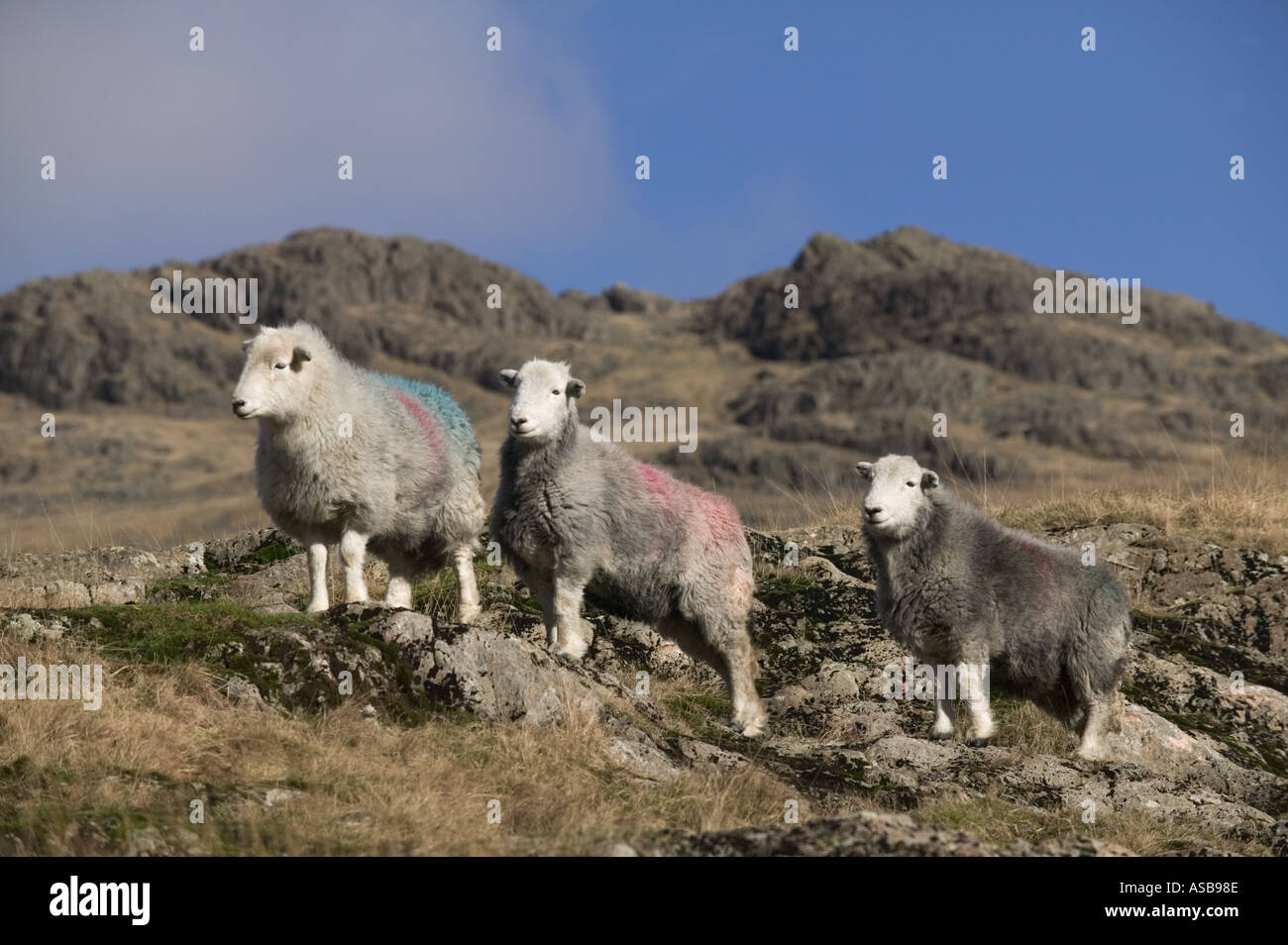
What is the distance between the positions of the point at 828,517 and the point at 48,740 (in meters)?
10.7

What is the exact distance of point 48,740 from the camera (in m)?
7.45

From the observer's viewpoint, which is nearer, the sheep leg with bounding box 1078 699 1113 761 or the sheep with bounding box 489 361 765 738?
the sheep with bounding box 489 361 765 738

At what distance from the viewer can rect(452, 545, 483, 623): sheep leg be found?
11781mm

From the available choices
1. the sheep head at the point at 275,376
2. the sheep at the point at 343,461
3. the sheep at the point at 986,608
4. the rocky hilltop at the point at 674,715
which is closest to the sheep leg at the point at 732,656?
the rocky hilltop at the point at 674,715

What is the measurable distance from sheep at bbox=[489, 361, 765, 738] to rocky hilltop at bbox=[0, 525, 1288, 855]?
0.50 m

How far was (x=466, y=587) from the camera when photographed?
468 inches

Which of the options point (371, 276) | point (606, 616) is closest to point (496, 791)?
point (606, 616)

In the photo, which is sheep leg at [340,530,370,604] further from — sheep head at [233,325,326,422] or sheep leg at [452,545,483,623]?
sheep leg at [452,545,483,623]

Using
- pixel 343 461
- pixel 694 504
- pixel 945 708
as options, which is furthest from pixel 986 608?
pixel 343 461

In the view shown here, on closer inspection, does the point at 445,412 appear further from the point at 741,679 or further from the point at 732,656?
the point at 741,679

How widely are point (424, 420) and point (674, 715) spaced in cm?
309

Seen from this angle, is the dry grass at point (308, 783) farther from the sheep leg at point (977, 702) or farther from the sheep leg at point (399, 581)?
the sheep leg at point (399, 581)

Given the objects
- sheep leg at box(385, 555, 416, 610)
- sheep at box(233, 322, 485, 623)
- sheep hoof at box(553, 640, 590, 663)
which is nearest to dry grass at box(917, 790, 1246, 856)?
sheep hoof at box(553, 640, 590, 663)
